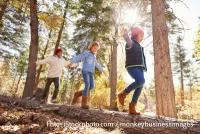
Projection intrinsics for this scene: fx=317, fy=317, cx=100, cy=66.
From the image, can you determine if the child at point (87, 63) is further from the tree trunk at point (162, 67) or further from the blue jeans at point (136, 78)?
the tree trunk at point (162, 67)

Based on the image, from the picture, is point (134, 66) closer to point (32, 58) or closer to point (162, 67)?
point (162, 67)

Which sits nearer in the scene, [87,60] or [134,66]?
[134,66]

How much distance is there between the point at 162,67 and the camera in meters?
8.65

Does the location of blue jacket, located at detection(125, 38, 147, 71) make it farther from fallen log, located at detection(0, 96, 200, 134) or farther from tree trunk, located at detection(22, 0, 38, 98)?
tree trunk, located at detection(22, 0, 38, 98)

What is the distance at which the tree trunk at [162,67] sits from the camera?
8375 millimetres

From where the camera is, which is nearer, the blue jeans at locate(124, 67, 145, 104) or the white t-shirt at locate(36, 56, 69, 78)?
the blue jeans at locate(124, 67, 145, 104)

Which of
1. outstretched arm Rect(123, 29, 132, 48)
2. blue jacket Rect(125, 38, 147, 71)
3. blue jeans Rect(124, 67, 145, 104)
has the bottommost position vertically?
blue jeans Rect(124, 67, 145, 104)

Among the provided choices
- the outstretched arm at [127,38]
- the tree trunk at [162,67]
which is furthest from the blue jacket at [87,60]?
the tree trunk at [162,67]

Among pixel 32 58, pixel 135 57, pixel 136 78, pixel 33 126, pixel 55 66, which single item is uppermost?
pixel 32 58

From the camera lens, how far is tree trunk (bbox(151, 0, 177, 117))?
8375 millimetres

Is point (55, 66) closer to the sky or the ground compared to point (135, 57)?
closer to the sky

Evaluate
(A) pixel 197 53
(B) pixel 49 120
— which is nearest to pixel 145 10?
(B) pixel 49 120

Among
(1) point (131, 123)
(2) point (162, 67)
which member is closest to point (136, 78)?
(1) point (131, 123)

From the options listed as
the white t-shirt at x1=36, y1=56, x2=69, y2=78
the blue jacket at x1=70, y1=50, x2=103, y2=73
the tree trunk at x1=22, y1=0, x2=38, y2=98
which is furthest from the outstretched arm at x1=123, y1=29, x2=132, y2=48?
the tree trunk at x1=22, y1=0, x2=38, y2=98
